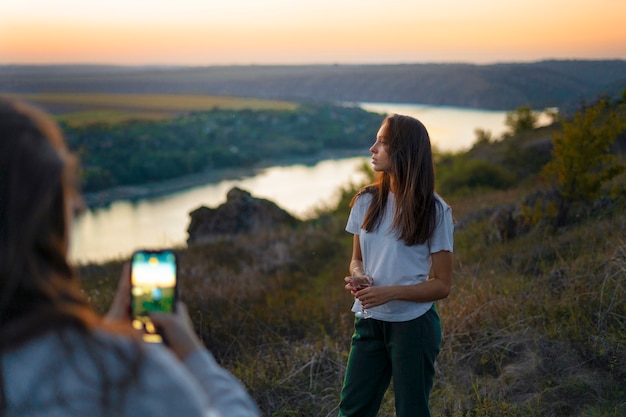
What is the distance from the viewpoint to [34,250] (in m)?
0.99

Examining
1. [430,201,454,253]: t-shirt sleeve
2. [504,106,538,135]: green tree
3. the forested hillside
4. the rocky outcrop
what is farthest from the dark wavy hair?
[504,106,538,135]: green tree

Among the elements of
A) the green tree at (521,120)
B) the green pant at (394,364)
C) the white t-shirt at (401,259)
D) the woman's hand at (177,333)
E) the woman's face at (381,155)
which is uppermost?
the woman's face at (381,155)

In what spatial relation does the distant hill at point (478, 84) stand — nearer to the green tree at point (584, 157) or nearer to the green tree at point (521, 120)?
the green tree at point (584, 157)

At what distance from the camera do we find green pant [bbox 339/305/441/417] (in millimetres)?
2799

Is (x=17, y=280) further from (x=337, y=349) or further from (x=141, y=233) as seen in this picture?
(x=141, y=233)

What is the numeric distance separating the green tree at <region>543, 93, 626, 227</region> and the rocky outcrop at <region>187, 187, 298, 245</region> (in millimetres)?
11301

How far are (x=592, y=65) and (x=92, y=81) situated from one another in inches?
2815

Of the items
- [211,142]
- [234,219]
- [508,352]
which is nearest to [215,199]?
[211,142]

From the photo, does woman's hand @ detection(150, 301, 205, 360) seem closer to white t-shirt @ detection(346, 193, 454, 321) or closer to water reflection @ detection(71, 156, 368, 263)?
white t-shirt @ detection(346, 193, 454, 321)

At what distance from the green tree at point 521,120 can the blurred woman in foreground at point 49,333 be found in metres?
45.2

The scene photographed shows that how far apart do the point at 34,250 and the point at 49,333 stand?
131mm

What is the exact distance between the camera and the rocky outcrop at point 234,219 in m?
20.6

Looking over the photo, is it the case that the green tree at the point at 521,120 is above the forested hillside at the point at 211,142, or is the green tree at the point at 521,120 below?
above

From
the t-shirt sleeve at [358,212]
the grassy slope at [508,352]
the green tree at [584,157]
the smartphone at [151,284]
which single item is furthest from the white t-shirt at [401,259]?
the green tree at [584,157]
